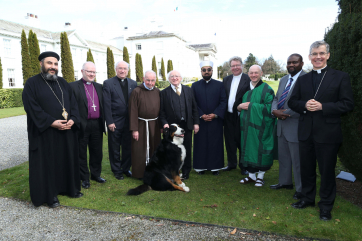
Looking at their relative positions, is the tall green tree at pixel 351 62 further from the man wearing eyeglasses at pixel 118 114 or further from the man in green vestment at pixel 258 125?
the man wearing eyeglasses at pixel 118 114

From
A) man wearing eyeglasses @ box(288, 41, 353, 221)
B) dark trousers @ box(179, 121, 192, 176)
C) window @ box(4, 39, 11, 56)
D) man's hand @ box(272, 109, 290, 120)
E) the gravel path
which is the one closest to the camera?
the gravel path

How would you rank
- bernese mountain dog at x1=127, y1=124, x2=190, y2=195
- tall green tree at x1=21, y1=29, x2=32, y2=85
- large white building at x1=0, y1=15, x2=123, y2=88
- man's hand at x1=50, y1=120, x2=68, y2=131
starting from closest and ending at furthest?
man's hand at x1=50, y1=120, x2=68, y2=131
bernese mountain dog at x1=127, y1=124, x2=190, y2=195
tall green tree at x1=21, y1=29, x2=32, y2=85
large white building at x1=0, y1=15, x2=123, y2=88

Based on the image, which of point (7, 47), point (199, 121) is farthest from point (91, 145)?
point (7, 47)

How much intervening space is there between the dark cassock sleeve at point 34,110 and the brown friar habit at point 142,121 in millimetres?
1729

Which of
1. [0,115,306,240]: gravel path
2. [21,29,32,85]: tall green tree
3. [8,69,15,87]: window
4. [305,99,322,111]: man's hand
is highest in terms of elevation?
[21,29,32,85]: tall green tree

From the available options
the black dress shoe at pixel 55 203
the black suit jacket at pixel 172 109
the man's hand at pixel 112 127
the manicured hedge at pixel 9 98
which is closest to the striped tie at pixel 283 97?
the black suit jacket at pixel 172 109

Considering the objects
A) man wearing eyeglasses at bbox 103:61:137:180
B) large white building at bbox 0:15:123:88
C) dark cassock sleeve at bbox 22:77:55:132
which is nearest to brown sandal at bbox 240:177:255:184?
man wearing eyeglasses at bbox 103:61:137:180

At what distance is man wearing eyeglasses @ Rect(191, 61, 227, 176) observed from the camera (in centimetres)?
579

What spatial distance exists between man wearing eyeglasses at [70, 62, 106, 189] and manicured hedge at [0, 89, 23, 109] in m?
19.7

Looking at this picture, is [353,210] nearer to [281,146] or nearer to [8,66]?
[281,146]

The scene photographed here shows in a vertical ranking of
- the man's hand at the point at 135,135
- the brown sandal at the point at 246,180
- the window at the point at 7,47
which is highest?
the window at the point at 7,47

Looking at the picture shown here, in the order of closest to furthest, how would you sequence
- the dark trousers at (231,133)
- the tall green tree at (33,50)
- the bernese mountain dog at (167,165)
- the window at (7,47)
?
the bernese mountain dog at (167,165), the dark trousers at (231,133), the tall green tree at (33,50), the window at (7,47)

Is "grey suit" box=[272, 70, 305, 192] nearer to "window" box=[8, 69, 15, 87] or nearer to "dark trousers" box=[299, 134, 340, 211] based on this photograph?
"dark trousers" box=[299, 134, 340, 211]

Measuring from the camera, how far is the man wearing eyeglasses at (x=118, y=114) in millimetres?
5454
